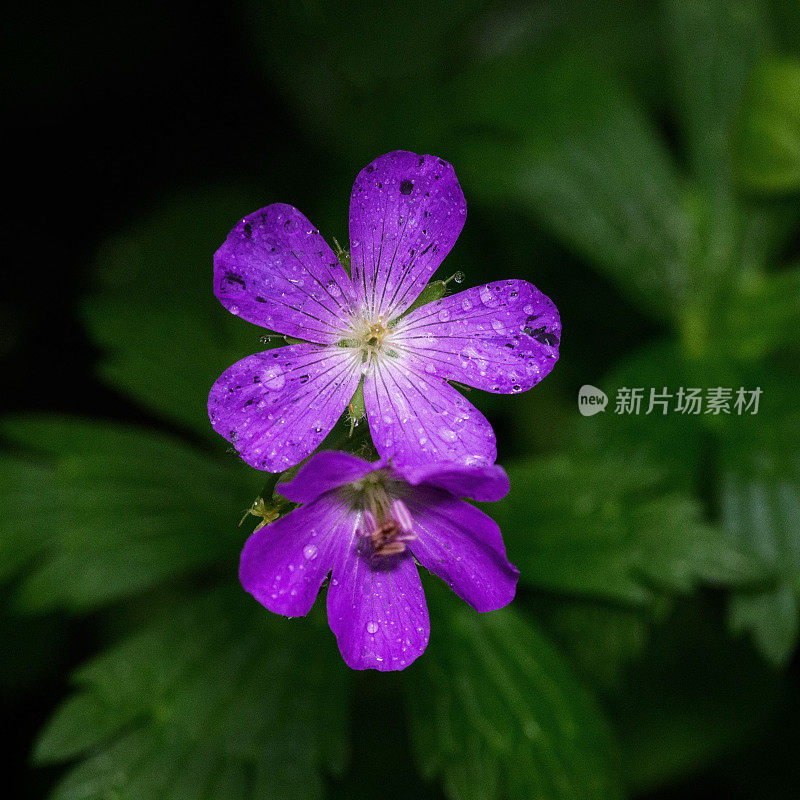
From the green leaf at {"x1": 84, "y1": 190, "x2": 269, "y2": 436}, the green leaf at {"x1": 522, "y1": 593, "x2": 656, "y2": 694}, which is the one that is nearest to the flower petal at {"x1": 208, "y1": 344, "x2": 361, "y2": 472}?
the green leaf at {"x1": 84, "y1": 190, "x2": 269, "y2": 436}

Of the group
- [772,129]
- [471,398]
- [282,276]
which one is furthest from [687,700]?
[282,276]

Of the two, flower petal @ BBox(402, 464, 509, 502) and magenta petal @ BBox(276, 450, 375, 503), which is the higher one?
flower petal @ BBox(402, 464, 509, 502)

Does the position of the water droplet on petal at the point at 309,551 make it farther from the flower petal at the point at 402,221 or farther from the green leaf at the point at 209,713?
the green leaf at the point at 209,713

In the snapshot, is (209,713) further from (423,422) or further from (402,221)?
(402,221)

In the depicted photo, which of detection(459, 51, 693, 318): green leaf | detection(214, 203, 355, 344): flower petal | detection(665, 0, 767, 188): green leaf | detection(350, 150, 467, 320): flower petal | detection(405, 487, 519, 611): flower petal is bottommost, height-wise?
detection(405, 487, 519, 611): flower petal

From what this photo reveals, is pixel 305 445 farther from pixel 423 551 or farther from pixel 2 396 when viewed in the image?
pixel 2 396

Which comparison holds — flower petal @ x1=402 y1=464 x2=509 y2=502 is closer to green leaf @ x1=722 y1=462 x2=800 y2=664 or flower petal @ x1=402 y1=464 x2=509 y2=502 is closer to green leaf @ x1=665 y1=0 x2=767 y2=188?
green leaf @ x1=722 y1=462 x2=800 y2=664

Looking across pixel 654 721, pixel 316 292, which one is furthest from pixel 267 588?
pixel 654 721
